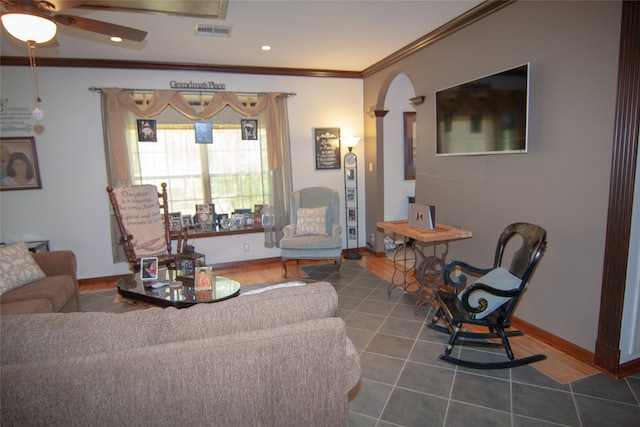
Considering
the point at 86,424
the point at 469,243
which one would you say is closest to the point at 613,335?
the point at 469,243

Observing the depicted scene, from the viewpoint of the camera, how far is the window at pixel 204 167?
14.9 ft

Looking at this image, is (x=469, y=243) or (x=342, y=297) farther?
(x=342, y=297)

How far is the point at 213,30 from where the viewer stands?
130 inches

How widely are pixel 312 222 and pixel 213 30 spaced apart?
7.92 ft

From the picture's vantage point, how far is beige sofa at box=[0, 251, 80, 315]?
2432 mm

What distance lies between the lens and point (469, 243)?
339cm

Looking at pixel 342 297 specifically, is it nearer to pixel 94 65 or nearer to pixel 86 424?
pixel 86 424

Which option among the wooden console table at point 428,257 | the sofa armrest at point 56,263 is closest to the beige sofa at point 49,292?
the sofa armrest at point 56,263

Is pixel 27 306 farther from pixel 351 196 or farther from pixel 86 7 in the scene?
pixel 351 196

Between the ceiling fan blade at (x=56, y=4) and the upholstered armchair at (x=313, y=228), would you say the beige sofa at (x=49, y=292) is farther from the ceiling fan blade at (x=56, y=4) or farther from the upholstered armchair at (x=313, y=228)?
the upholstered armchair at (x=313, y=228)

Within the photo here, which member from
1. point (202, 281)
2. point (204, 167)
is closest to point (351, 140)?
point (204, 167)

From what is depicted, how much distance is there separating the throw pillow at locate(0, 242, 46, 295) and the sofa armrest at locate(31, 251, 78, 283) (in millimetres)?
146

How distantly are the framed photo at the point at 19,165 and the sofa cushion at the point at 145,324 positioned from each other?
368 centimetres

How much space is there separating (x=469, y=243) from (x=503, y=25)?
6.26 ft
